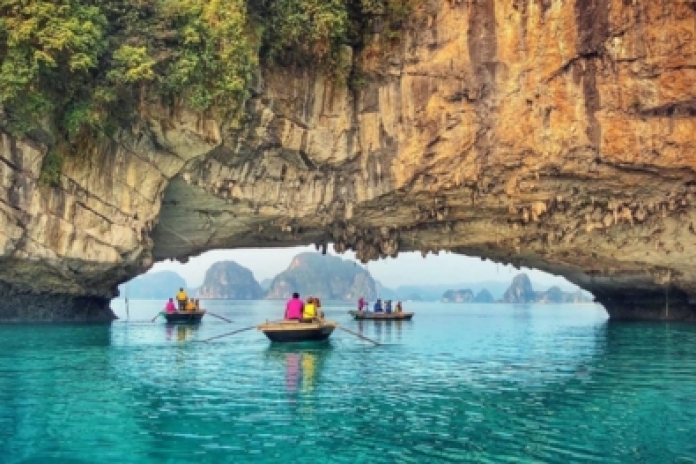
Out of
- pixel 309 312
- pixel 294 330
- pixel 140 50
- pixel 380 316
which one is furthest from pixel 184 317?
pixel 140 50

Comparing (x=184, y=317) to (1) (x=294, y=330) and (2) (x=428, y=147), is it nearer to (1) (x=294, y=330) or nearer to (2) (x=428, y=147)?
(1) (x=294, y=330)

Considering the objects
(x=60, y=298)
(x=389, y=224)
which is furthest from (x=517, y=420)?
(x=60, y=298)

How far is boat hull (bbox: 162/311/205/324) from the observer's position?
1275 inches

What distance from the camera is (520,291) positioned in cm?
18575

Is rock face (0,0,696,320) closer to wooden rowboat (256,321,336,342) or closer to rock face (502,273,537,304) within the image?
wooden rowboat (256,321,336,342)

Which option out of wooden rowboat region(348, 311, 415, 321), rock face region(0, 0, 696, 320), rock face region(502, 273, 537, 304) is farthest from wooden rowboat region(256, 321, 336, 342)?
rock face region(502, 273, 537, 304)

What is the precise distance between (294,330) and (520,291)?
173 metres

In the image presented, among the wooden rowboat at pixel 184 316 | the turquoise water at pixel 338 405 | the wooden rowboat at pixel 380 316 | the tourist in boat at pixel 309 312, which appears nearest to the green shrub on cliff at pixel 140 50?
the tourist in boat at pixel 309 312

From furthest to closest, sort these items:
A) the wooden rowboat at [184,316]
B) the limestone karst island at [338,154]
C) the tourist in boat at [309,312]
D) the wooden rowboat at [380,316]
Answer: the wooden rowboat at [380,316] < the wooden rowboat at [184,316] < the tourist in boat at [309,312] < the limestone karst island at [338,154]

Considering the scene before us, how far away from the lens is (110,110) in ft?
61.3

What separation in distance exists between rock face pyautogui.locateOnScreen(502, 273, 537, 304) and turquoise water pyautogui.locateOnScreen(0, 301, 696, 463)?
170 meters

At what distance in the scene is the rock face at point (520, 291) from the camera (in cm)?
18550

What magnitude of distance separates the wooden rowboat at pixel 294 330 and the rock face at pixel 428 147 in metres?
3.77

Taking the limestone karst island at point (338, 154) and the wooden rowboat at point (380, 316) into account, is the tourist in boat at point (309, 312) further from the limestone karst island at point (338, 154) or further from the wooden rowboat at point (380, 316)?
the wooden rowboat at point (380, 316)
